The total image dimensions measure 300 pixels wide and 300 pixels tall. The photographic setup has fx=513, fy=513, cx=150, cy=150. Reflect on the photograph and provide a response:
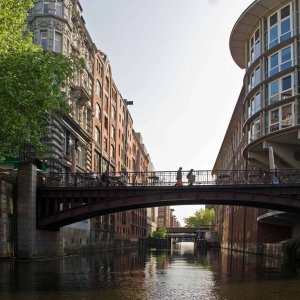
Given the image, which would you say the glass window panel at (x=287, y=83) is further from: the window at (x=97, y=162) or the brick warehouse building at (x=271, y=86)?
the window at (x=97, y=162)

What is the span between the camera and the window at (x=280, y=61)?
158 feet

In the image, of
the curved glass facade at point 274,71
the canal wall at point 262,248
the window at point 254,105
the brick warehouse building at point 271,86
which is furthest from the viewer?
the window at point 254,105

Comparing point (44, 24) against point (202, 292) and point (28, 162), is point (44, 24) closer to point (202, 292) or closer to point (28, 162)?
point (28, 162)

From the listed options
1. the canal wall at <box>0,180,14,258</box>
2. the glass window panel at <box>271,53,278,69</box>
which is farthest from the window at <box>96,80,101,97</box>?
the canal wall at <box>0,180,14,258</box>

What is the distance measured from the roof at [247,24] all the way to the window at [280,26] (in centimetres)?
76

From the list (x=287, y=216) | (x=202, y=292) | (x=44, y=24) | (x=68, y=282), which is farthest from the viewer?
(x=287, y=216)

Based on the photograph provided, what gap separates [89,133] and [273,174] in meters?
29.9

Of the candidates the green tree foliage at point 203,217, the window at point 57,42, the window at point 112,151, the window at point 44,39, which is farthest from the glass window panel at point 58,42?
the green tree foliage at point 203,217

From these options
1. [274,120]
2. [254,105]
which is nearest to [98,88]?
[254,105]

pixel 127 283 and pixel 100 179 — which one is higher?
pixel 100 179

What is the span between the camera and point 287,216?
53719 millimetres

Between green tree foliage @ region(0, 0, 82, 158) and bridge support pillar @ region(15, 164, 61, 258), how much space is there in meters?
7.02

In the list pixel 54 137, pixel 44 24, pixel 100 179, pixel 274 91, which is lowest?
pixel 100 179

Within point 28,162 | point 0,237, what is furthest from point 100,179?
point 0,237
